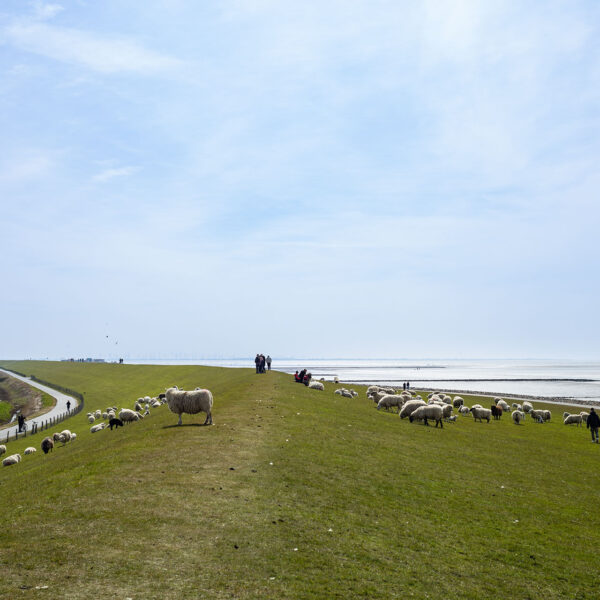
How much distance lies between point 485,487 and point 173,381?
88.9 metres

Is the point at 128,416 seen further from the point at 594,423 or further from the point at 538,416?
the point at 538,416

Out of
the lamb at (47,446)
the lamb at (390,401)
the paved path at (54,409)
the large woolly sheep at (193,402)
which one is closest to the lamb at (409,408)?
the lamb at (390,401)

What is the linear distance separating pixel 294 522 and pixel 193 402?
48.5 feet

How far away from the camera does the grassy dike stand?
10766 mm

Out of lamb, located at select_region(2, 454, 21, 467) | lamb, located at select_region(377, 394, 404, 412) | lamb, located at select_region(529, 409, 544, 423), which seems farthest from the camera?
lamb, located at select_region(529, 409, 544, 423)

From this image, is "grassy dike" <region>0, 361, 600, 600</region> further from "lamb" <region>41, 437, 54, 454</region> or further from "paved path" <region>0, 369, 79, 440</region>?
"paved path" <region>0, 369, 79, 440</region>

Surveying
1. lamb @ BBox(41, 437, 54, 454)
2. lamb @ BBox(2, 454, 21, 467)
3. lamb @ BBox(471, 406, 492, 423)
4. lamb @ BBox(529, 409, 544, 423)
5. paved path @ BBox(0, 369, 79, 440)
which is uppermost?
lamb @ BBox(471, 406, 492, 423)

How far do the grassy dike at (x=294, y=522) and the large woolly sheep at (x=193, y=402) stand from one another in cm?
106

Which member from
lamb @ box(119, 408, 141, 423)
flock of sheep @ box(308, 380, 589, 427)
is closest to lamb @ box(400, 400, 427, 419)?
flock of sheep @ box(308, 380, 589, 427)

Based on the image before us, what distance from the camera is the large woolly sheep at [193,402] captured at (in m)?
27.0

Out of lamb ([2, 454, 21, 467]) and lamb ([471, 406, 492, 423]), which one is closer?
lamb ([2, 454, 21, 467])

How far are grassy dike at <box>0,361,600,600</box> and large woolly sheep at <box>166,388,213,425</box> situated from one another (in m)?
1.06

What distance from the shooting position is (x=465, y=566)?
42.9 feet

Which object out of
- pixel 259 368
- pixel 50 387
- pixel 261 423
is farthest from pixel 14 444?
pixel 50 387
